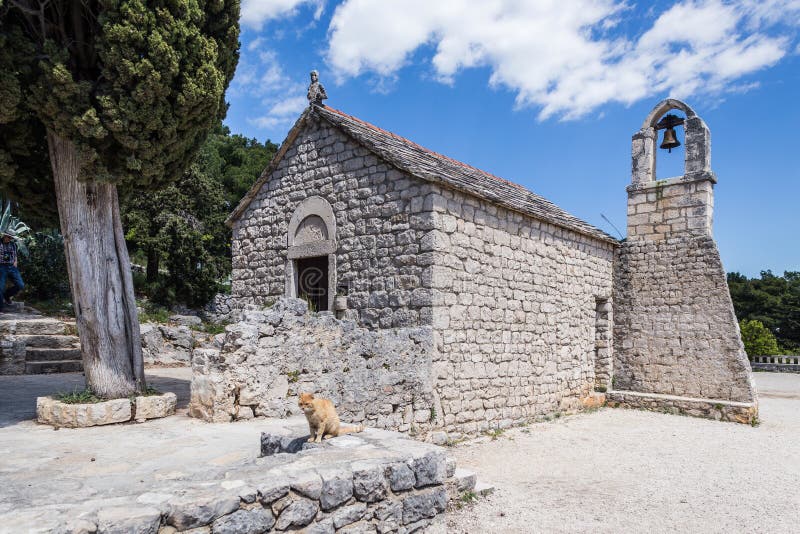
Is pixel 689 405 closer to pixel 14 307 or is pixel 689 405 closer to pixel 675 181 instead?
pixel 675 181

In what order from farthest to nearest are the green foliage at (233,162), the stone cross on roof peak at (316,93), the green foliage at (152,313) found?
the green foliage at (233,162) → the green foliage at (152,313) → the stone cross on roof peak at (316,93)

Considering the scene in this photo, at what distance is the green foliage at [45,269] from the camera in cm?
1419

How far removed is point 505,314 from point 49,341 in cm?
944

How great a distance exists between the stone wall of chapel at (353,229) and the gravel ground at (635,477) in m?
2.44

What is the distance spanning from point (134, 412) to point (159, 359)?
24.3 ft

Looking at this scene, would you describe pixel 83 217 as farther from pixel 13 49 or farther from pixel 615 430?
pixel 615 430

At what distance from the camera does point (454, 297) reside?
25.6ft

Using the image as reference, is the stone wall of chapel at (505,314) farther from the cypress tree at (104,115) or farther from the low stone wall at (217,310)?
the low stone wall at (217,310)

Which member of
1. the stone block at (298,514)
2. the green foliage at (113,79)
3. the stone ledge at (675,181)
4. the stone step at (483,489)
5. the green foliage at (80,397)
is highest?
the stone ledge at (675,181)

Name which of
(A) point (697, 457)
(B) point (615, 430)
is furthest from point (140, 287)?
(A) point (697, 457)

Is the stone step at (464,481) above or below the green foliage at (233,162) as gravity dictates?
below

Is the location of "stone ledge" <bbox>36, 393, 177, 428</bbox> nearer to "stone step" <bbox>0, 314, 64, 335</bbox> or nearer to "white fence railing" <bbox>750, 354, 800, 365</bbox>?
"stone step" <bbox>0, 314, 64, 335</bbox>

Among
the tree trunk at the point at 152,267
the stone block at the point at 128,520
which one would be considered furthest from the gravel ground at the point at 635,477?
the tree trunk at the point at 152,267

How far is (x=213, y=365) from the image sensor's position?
6.13 metres
